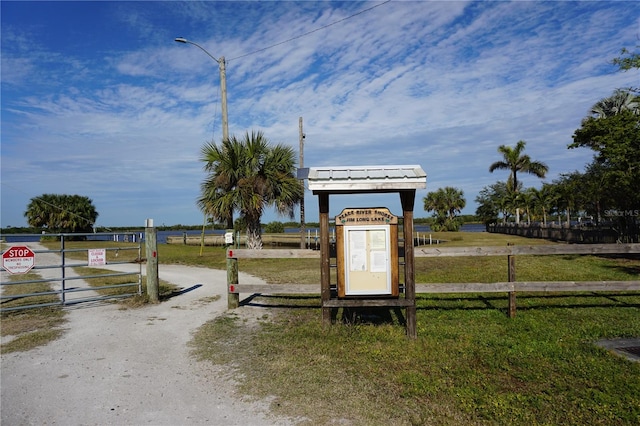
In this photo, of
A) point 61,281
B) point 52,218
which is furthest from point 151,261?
point 52,218

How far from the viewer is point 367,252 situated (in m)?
6.51

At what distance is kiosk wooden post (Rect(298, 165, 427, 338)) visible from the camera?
6.20 meters

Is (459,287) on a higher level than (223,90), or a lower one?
lower

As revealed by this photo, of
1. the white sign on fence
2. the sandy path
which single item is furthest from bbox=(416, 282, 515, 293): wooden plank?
the white sign on fence

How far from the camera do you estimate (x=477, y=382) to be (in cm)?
443

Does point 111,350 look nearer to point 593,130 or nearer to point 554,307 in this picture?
point 554,307

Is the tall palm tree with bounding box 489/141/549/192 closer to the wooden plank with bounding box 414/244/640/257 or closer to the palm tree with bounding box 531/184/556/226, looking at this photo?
the palm tree with bounding box 531/184/556/226

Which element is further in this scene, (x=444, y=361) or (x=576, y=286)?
(x=576, y=286)

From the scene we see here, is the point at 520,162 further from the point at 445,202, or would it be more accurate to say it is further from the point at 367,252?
the point at 367,252

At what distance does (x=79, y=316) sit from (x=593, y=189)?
66.8 ft

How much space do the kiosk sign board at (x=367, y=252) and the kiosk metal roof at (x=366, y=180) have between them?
48cm

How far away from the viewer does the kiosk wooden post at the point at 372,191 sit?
20.3 feet

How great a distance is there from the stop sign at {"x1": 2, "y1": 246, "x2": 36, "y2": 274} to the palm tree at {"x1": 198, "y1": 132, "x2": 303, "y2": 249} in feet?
30.7

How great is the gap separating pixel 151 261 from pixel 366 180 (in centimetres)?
561
